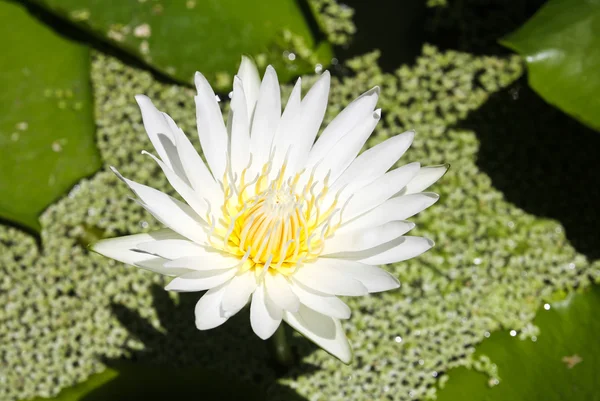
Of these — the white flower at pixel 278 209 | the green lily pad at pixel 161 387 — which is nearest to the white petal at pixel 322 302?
the white flower at pixel 278 209

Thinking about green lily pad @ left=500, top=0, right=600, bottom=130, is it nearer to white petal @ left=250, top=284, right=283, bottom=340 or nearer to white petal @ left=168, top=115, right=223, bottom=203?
white petal @ left=168, top=115, right=223, bottom=203

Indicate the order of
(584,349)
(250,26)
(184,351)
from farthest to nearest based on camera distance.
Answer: (250,26) < (184,351) < (584,349)

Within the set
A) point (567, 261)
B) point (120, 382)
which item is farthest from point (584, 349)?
point (120, 382)

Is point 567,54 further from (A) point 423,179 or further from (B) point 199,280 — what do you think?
(B) point 199,280

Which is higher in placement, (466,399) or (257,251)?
(257,251)

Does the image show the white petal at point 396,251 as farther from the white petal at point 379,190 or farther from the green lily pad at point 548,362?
the green lily pad at point 548,362

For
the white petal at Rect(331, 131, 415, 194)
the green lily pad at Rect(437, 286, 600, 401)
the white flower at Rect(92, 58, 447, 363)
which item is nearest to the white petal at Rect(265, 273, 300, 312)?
the white flower at Rect(92, 58, 447, 363)

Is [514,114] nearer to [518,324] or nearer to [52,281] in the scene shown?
[518,324]
